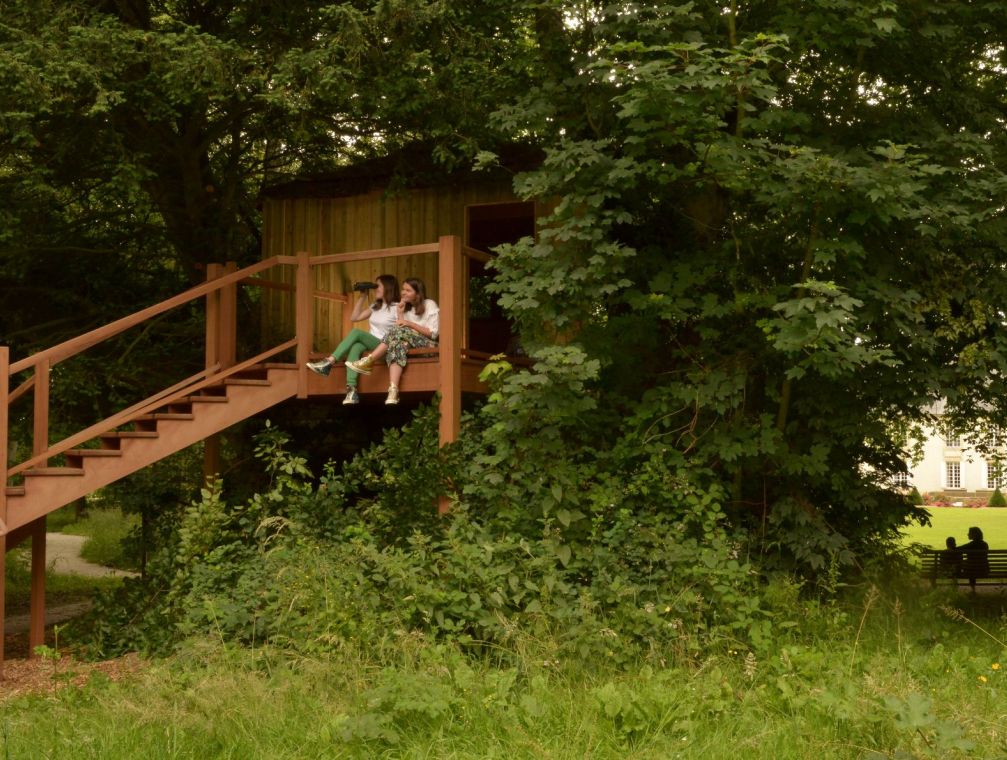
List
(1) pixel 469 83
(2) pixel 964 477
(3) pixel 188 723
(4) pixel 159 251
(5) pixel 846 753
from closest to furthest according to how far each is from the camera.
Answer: (5) pixel 846 753
(3) pixel 188 723
(1) pixel 469 83
(4) pixel 159 251
(2) pixel 964 477

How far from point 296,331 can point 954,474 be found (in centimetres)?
8517

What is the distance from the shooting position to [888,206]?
27.2ft

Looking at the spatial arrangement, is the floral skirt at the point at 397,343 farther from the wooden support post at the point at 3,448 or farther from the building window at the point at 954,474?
the building window at the point at 954,474

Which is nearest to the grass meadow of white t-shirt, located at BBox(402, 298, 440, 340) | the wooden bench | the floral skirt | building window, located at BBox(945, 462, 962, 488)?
the floral skirt

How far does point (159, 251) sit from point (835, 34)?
9707 millimetres

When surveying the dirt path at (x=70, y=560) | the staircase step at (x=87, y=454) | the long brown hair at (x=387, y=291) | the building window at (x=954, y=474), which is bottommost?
the building window at (x=954, y=474)

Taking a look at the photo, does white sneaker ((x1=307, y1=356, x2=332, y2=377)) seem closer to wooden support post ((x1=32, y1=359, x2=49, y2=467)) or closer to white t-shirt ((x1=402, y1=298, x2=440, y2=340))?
white t-shirt ((x1=402, y1=298, x2=440, y2=340))

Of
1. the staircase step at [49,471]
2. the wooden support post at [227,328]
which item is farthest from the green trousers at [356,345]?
the staircase step at [49,471]

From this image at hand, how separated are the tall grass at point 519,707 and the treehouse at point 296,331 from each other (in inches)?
123

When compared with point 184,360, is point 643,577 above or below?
below

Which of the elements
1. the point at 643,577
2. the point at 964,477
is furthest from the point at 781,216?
the point at 964,477

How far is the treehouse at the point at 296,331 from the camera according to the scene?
998 centimetres

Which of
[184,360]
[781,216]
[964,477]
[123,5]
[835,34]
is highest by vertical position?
[123,5]

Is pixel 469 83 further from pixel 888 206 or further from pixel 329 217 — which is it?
pixel 888 206
